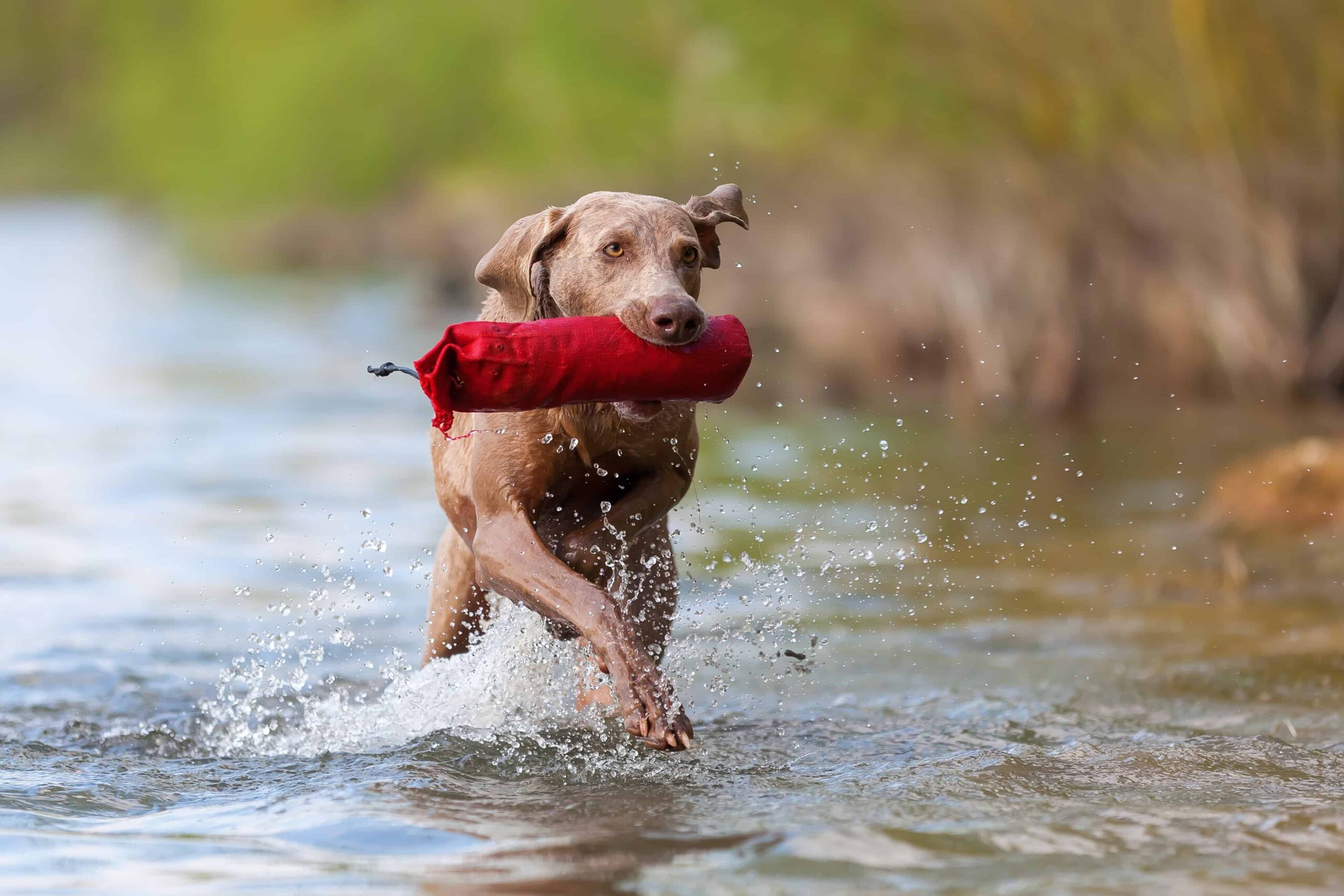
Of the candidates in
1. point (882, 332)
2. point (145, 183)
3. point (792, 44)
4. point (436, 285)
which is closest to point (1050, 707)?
point (792, 44)

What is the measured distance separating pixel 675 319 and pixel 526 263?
66 cm

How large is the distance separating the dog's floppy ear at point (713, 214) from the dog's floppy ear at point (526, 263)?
41 centimetres

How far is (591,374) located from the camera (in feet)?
15.4

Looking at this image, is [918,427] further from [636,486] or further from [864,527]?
[636,486]

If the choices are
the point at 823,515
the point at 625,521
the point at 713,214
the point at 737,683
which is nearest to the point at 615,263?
the point at 713,214

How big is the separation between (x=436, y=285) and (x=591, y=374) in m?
25.1

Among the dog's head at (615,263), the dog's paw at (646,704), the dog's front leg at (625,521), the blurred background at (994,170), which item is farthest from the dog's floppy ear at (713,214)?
the blurred background at (994,170)

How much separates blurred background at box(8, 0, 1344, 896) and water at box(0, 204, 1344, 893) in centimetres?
3

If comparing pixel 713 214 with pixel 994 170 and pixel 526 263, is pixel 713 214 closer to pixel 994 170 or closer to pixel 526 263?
pixel 526 263

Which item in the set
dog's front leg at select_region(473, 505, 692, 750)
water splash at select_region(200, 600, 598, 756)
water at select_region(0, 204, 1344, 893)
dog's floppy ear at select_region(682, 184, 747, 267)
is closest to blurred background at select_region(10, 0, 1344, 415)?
water at select_region(0, 204, 1344, 893)

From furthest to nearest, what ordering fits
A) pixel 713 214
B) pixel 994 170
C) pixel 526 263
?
pixel 994 170, pixel 713 214, pixel 526 263

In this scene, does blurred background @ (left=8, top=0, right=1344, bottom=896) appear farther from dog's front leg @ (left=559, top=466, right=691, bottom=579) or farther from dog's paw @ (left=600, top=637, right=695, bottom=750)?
dog's front leg @ (left=559, top=466, right=691, bottom=579)

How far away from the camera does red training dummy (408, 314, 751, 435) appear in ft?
15.4

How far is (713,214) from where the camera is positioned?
17.1 feet
